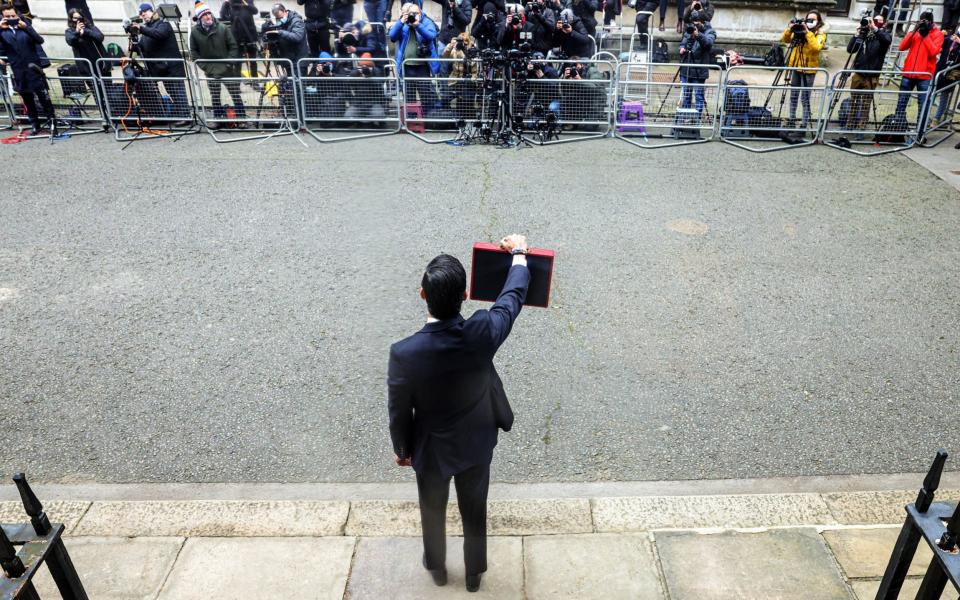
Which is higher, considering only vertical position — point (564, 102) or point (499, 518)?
point (564, 102)

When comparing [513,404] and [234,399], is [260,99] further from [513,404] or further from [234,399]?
[513,404]

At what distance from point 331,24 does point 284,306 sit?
9135mm

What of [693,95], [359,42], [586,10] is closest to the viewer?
[693,95]

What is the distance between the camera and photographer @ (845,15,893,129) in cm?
1120

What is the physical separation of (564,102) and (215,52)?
239 inches

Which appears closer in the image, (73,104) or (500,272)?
(500,272)

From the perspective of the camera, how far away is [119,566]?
3646mm

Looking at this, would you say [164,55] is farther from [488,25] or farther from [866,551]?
[866,551]

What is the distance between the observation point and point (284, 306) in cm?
638

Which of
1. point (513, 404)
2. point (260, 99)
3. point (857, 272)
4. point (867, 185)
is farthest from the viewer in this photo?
point (260, 99)

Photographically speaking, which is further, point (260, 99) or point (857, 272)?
point (260, 99)

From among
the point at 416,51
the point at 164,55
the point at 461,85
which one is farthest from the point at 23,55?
the point at 461,85

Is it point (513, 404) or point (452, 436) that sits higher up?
point (452, 436)

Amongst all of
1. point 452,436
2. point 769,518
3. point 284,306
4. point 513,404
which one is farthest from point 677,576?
point 284,306
